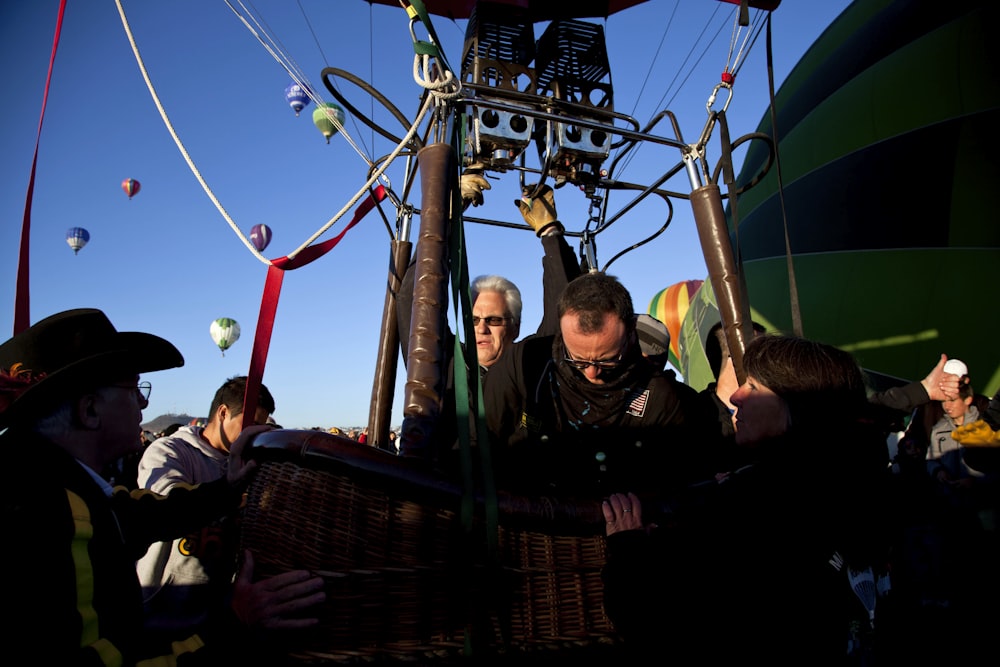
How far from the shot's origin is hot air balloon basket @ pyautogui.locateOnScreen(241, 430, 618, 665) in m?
0.97

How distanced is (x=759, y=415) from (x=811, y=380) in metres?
0.14

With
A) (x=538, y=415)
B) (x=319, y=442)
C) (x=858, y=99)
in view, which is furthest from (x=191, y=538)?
(x=858, y=99)

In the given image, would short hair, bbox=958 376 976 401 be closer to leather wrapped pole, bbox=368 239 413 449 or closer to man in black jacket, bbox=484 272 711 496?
man in black jacket, bbox=484 272 711 496

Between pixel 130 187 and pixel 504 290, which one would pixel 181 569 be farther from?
pixel 130 187

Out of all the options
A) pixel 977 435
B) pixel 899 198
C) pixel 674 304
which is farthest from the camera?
pixel 674 304

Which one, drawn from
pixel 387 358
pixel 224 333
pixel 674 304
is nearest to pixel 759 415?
pixel 387 358

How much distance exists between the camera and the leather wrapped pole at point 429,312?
3.91 ft

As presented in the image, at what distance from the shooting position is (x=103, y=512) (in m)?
1.10

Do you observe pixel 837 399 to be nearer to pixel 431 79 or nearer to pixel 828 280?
pixel 431 79

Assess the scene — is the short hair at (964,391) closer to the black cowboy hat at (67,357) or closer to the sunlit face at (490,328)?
the sunlit face at (490,328)

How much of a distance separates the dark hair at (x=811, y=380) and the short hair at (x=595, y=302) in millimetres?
413

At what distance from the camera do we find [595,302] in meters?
1.74

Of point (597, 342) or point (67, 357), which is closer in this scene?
point (67, 357)

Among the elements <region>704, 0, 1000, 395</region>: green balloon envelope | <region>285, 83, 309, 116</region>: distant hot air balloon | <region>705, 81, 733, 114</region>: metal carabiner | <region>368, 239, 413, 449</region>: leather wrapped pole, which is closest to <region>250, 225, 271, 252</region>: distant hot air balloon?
<region>285, 83, 309, 116</region>: distant hot air balloon
